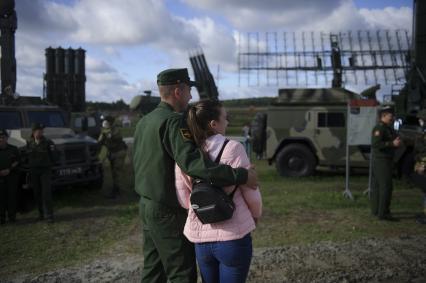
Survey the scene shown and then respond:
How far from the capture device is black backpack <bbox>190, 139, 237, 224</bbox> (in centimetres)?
217

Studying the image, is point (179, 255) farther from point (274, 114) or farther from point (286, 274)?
point (274, 114)

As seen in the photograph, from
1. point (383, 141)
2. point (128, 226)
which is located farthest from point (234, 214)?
point (383, 141)

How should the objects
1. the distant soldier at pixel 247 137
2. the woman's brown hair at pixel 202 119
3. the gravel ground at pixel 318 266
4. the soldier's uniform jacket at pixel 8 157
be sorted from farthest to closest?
the distant soldier at pixel 247 137 → the soldier's uniform jacket at pixel 8 157 → the gravel ground at pixel 318 266 → the woman's brown hair at pixel 202 119

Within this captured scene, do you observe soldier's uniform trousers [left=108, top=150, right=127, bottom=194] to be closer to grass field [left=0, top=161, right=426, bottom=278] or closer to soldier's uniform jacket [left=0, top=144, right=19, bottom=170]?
grass field [left=0, top=161, right=426, bottom=278]

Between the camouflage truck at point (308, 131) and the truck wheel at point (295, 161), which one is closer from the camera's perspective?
the camouflage truck at point (308, 131)

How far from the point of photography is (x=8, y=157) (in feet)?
21.5

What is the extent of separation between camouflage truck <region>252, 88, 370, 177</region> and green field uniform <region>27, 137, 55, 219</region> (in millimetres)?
5535

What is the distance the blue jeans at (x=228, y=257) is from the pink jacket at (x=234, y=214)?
3 centimetres

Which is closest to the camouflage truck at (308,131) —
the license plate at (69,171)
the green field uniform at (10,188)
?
the license plate at (69,171)

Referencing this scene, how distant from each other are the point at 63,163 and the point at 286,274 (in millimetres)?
5318

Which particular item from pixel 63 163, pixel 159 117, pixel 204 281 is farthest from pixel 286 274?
pixel 63 163

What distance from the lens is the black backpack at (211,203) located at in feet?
7.11

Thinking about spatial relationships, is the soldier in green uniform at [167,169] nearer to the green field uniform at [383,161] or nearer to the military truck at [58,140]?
the green field uniform at [383,161]

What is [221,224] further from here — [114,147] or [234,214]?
[114,147]
